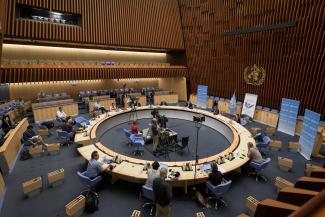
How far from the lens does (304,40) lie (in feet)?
34.4

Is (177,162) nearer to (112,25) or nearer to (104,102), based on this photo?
(104,102)

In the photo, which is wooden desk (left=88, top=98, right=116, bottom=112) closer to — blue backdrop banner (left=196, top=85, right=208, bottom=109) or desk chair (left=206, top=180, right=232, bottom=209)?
blue backdrop banner (left=196, top=85, right=208, bottom=109)

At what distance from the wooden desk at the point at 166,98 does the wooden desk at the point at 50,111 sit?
6.50 meters

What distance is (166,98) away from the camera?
1756 cm

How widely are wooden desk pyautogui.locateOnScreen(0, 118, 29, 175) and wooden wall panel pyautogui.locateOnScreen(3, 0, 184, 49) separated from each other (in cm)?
701

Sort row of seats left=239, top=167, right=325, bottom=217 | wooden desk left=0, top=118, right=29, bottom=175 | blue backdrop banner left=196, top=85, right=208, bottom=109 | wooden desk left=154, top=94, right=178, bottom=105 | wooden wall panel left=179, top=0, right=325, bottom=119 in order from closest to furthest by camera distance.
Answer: row of seats left=239, top=167, right=325, bottom=217 → wooden desk left=0, top=118, right=29, bottom=175 → wooden wall panel left=179, top=0, right=325, bottom=119 → blue backdrop banner left=196, top=85, right=208, bottom=109 → wooden desk left=154, top=94, right=178, bottom=105

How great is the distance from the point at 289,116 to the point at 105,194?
10083 mm

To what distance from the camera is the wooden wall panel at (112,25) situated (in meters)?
12.2

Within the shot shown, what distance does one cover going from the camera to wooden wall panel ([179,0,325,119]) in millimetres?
10297

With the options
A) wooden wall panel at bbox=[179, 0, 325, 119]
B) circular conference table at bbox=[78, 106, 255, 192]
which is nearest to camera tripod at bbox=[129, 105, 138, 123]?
circular conference table at bbox=[78, 106, 255, 192]

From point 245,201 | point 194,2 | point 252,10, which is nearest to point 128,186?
point 245,201

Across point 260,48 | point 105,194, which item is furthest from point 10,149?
point 260,48

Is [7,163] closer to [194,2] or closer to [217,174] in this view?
[217,174]

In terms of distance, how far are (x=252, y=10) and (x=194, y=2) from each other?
5.32 metres
